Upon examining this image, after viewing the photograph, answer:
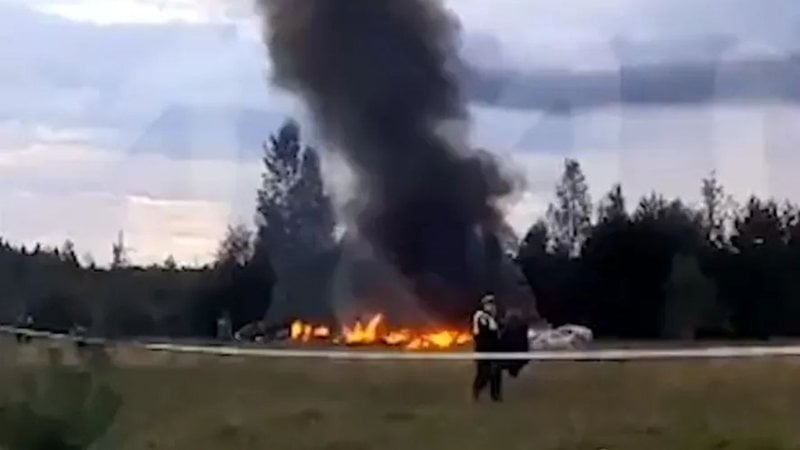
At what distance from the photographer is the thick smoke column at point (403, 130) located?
2578cm

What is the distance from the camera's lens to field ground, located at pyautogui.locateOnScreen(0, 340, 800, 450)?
12.8 meters

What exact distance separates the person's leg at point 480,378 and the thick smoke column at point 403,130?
408 inches

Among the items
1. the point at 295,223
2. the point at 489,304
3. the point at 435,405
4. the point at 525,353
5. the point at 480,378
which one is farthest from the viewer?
the point at 295,223

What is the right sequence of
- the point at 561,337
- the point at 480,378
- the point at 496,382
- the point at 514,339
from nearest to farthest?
the point at 496,382 < the point at 480,378 < the point at 514,339 < the point at 561,337

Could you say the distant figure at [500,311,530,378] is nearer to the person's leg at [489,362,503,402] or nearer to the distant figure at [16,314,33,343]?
the person's leg at [489,362,503,402]

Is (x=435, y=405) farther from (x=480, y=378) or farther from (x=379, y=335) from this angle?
(x=379, y=335)

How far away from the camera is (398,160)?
27625 mm

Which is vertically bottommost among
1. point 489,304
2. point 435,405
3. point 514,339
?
point 435,405

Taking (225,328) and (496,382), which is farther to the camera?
(225,328)

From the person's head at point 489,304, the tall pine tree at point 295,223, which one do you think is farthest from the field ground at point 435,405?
the tall pine tree at point 295,223

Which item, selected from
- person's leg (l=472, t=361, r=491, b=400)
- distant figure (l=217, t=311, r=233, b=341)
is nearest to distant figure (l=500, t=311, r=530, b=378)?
person's leg (l=472, t=361, r=491, b=400)

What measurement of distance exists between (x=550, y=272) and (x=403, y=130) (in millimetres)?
4624

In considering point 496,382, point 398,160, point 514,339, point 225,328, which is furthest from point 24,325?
point 398,160

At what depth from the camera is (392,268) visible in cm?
2739
